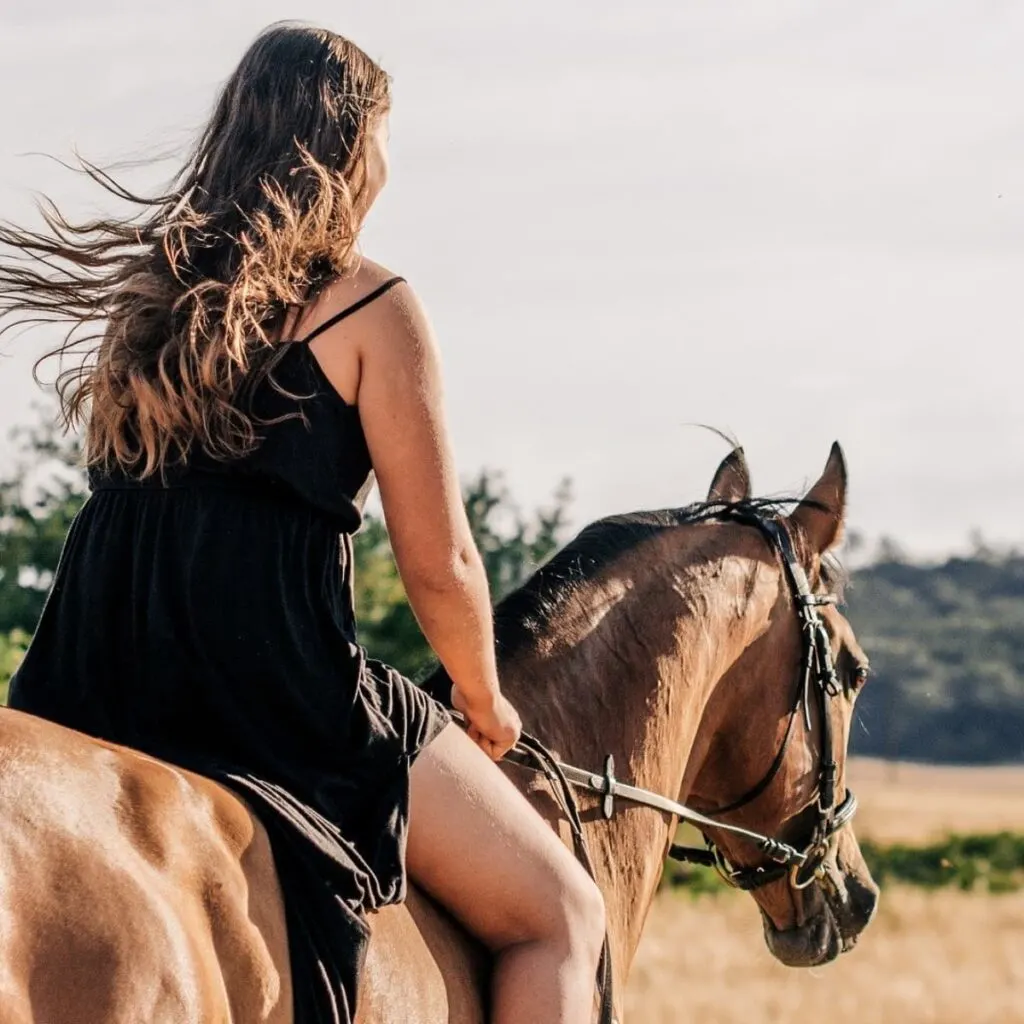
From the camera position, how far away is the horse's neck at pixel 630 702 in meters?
4.54

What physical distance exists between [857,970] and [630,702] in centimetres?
1505

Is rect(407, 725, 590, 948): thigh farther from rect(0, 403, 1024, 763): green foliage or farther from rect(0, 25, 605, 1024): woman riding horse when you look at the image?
rect(0, 403, 1024, 763): green foliage

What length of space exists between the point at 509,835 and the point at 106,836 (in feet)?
3.25

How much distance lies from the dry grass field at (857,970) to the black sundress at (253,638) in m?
11.9

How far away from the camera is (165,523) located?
11.4 ft

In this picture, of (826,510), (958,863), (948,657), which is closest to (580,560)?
(826,510)

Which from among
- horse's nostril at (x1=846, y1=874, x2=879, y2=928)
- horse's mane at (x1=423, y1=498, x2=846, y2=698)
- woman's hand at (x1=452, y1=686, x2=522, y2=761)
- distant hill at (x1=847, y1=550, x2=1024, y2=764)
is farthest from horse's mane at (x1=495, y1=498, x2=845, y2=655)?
distant hill at (x1=847, y1=550, x2=1024, y2=764)

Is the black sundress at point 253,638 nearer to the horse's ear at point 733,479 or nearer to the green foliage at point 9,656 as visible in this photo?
the horse's ear at point 733,479

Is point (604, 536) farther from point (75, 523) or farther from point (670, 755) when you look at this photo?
point (75, 523)

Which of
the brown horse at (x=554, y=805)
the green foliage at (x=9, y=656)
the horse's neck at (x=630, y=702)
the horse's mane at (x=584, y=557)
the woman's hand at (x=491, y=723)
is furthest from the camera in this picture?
the green foliage at (x=9, y=656)

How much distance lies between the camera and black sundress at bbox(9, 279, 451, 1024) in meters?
3.39

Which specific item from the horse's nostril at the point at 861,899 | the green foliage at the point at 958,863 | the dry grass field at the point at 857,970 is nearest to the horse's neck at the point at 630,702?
the horse's nostril at the point at 861,899

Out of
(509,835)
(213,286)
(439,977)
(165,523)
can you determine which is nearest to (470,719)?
(509,835)

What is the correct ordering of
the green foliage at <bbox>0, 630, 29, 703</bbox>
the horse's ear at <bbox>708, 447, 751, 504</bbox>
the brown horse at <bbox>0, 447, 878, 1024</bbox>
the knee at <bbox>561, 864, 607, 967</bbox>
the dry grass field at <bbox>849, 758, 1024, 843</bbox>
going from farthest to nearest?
the dry grass field at <bbox>849, 758, 1024, 843</bbox>
the green foliage at <bbox>0, 630, 29, 703</bbox>
the horse's ear at <bbox>708, 447, 751, 504</bbox>
the knee at <bbox>561, 864, 607, 967</bbox>
the brown horse at <bbox>0, 447, 878, 1024</bbox>
